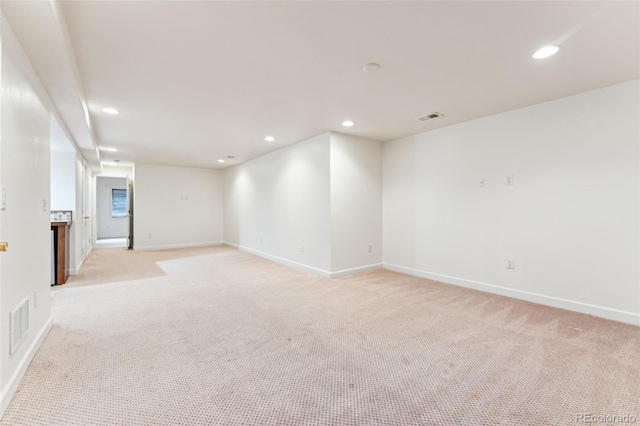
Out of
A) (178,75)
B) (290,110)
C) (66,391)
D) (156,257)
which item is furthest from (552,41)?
(156,257)

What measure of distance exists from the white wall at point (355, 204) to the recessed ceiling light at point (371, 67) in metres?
1.95

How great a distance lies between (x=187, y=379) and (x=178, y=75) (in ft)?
7.79

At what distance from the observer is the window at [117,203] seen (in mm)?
10297

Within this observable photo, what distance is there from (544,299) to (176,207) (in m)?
7.81

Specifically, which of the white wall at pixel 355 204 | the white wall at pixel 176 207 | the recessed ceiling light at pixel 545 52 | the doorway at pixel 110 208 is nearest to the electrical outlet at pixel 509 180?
the recessed ceiling light at pixel 545 52

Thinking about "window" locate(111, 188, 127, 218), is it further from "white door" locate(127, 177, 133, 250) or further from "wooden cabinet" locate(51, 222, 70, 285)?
"wooden cabinet" locate(51, 222, 70, 285)

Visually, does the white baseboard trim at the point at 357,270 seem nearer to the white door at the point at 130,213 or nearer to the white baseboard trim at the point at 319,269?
the white baseboard trim at the point at 319,269

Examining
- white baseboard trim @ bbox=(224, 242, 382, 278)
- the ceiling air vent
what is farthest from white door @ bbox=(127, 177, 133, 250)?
the ceiling air vent

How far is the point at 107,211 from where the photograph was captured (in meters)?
10.2

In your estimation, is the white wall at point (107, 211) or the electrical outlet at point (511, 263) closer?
the electrical outlet at point (511, 263)

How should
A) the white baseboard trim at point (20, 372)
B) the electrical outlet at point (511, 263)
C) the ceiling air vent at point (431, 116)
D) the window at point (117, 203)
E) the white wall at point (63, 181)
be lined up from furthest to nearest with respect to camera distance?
the window at point (117, 203)
the white wall at point (63, 181)
the ceiling air vent at point (431, 116)
the electrical outlet at point (511, 263)
the white baseboard trim at point (20, 372)

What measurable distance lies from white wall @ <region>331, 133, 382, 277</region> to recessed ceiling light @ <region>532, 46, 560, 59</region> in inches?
102

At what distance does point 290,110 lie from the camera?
131 inches

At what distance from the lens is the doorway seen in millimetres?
10000
